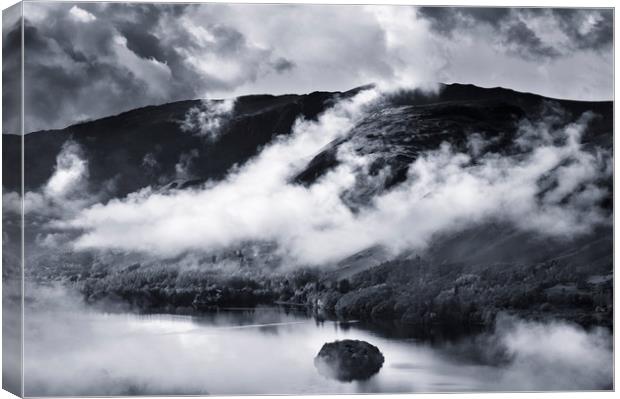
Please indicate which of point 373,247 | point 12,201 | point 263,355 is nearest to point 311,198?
point 373,247

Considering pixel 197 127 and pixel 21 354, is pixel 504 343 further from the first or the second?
pixel 21 354

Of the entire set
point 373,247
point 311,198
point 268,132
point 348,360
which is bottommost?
point 348,360

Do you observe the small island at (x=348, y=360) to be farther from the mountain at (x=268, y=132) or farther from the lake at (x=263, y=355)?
the mountain at (x=268, y=132)

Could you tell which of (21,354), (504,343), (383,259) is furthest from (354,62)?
(21,354)

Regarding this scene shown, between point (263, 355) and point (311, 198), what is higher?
point (311, 198)

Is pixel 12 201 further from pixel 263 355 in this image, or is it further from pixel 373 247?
pixel 373 247

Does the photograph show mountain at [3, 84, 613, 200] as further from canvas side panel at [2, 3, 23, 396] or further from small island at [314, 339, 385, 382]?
small island at [314, 339, 385, 382]

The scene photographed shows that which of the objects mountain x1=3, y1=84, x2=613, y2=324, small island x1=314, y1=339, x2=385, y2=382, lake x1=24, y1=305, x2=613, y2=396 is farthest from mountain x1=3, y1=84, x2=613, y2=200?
small island x1=314, y1=339, x2=385, y2=382
